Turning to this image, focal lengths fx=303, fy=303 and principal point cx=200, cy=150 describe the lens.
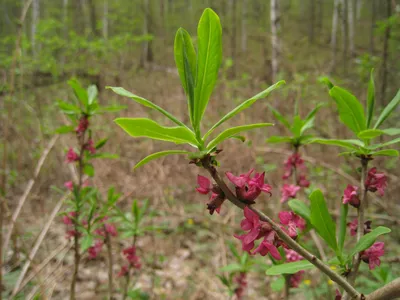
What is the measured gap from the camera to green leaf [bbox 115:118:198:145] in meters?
0.54

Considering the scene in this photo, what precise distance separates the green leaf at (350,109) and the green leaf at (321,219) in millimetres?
275

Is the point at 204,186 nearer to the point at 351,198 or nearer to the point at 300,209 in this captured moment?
the point at 300,209

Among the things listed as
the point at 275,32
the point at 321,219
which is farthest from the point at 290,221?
the point at 275,32

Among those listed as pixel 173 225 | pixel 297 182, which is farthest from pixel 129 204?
pixel 297 182

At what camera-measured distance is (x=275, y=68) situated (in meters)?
6.84

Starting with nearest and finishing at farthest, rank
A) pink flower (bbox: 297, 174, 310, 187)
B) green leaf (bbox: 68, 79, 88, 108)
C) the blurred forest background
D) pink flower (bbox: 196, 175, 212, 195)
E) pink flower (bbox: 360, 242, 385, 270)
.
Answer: pink flower (bbox: 196, 175, 212, 195) < pink flower (bbox: 360, 242, 385, 270) < pink flower (bbox: 297, 174, 310, 187) < green leaf (bbox: 68, 79, 88, 108) < the blurred forest background

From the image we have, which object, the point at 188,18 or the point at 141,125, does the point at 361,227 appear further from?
the point at 188,18

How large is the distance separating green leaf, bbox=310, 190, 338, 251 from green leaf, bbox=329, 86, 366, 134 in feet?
0.90

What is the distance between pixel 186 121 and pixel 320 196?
5176 mm

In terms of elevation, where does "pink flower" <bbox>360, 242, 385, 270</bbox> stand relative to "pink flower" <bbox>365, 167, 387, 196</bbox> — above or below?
below

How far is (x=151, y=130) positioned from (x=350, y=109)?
0.58 m

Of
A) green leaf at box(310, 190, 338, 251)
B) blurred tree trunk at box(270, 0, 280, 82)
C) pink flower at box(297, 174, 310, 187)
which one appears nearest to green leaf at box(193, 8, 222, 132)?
green leaf at box(310, 190, 338, 251)

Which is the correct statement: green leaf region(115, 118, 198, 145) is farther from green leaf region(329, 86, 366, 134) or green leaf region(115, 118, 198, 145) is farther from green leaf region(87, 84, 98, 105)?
green leaf region(87, 84, 98, 105)

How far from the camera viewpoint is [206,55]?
25.5 inches
